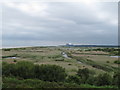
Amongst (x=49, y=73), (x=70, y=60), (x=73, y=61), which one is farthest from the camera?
(x=70, y=60)

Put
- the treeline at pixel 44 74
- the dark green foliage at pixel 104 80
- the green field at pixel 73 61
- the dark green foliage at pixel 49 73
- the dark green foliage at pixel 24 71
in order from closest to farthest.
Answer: the dark green foliage at pixel 104 80
the treeline at pixel 44 74
the dark green foliage at pixel 49 73
the dark green foliage at pixel 24 71
the green field at pixel 73 61

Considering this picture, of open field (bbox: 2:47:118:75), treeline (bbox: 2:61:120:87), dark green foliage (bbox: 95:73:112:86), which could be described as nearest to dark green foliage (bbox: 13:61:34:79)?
treeline (bbox: 2:61:120:87)

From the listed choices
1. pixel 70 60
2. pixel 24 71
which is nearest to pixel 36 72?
pixel 24 71

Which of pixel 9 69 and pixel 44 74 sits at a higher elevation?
pixel 9 69

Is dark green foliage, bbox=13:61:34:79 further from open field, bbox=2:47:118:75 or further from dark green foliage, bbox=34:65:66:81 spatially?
open field, bbox=2:47:118:75

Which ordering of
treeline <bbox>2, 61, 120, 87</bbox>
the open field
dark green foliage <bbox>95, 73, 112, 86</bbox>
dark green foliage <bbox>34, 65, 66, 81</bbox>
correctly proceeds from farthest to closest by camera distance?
the open field → dark green foliage <bbox>34, 65, 66, 81</bbox> → treeline <bbox>2, 61, 120, 87</bbox> → dark green foliage <bbox>95, 73, 112, 86</bbox>

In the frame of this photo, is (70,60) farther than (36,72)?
Yes

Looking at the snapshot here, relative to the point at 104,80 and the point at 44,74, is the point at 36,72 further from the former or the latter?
the point at 104,80

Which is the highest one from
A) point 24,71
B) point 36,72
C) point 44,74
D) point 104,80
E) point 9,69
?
point 9,69

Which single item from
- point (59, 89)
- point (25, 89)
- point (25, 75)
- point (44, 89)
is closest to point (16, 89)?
point (25, 89)

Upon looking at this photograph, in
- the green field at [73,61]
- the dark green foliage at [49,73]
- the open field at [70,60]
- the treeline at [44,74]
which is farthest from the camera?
the open field at [70,60]

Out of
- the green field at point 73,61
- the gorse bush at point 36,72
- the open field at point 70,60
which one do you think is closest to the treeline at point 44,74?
the gorse bush at point 36,72

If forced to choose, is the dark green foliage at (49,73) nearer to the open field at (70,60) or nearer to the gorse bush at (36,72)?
the gorse bush at (36,72)

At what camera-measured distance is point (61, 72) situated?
12766 mm
